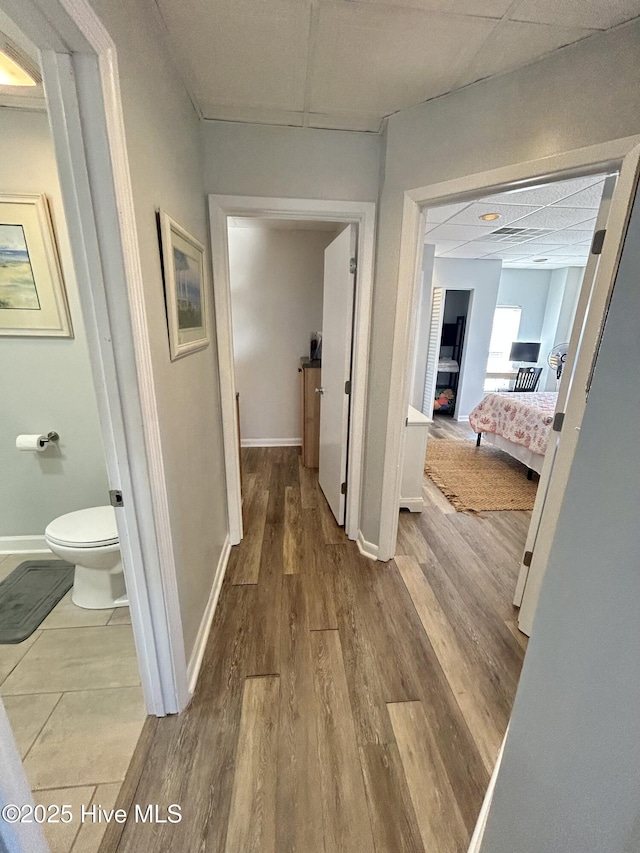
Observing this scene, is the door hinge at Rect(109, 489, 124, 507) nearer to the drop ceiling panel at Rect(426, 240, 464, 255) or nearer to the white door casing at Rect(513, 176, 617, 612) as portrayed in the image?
the white door casing at Rect(513, 176, 617, 612)

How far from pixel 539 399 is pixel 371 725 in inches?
142

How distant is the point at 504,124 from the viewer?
1368mm

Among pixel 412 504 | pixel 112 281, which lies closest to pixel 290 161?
pixel 112 281

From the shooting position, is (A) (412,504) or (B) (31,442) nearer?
(B) (31,442)

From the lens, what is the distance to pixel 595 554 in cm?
55

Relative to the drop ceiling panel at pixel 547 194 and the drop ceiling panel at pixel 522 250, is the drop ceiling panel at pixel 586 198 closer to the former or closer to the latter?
the drop ceiling panel at pixel 547 194

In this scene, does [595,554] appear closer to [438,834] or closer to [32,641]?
[438,834]

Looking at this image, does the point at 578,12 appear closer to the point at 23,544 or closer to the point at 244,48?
the point at 244,48

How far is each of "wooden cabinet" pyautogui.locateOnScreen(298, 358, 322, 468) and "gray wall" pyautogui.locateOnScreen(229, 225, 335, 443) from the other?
513 mm

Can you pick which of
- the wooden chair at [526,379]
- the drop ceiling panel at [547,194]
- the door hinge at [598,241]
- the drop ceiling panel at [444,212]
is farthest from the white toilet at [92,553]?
the wooden chair at [526,379]

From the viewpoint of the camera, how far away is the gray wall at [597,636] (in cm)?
48

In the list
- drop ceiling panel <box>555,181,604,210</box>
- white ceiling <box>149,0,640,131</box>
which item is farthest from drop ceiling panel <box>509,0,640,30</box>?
drop ceiling panel <box>555,181,604,210</box>

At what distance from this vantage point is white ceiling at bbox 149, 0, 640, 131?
1.07 metres

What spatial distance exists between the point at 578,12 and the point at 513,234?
2978 mm
